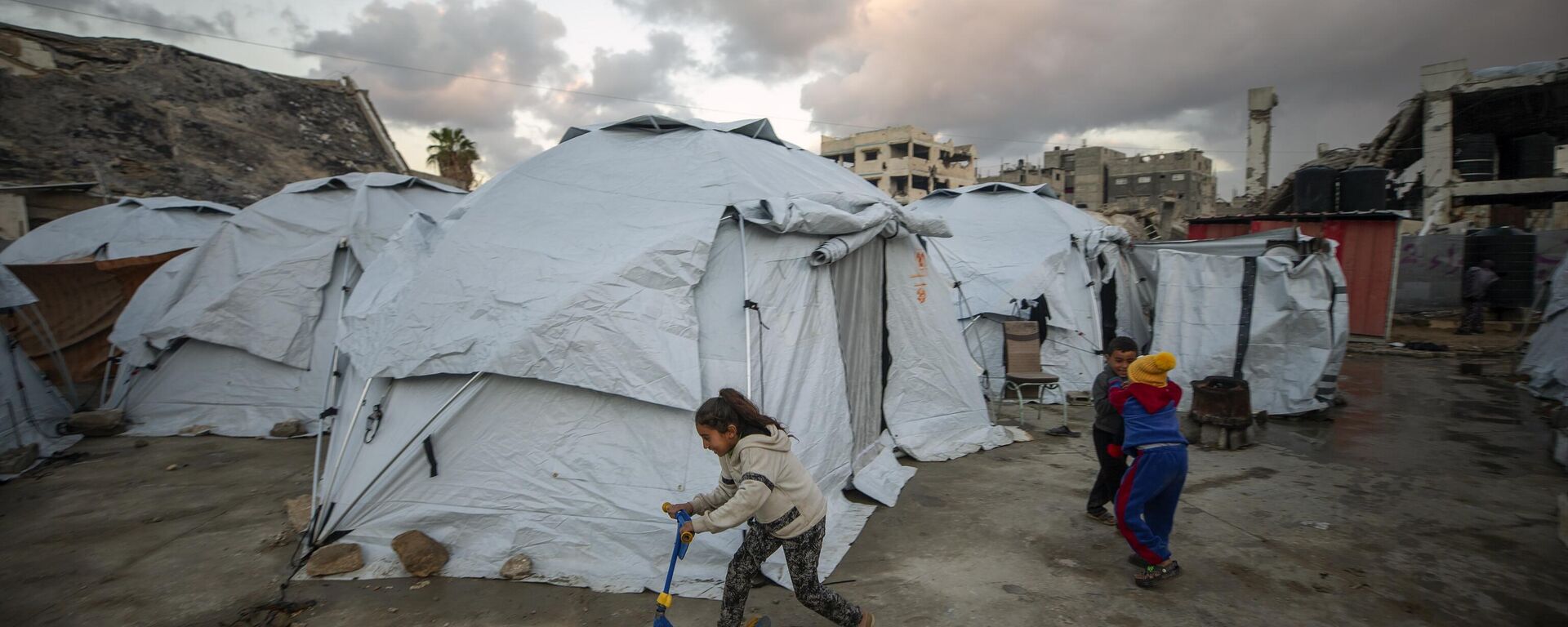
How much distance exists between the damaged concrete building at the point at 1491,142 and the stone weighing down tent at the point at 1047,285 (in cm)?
1168

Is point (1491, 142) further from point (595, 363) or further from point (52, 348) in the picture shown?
point (52, 348)

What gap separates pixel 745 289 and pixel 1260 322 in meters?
6.87

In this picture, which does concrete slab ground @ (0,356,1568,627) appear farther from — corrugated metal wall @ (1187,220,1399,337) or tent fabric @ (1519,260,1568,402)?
corrugated metal wall @ (1187,220,1399,337)

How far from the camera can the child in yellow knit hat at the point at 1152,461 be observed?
12.5ft

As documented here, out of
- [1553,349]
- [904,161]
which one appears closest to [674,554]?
[1553,349]

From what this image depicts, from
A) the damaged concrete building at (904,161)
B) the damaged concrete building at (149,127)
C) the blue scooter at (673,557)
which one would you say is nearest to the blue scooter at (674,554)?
the blue scooter at (673,557)

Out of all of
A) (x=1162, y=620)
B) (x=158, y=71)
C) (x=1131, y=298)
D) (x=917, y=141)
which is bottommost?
(x=1162, y=620)

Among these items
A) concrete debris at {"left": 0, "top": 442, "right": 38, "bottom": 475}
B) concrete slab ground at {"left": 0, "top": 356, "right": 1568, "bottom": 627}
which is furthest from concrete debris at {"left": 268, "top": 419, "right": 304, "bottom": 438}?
concrete debris at {"left": 0, "top": 442, "right": 38, "bottom": 475}

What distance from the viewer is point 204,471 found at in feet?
20.4

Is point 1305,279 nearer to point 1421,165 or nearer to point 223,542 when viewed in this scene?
point 223,542

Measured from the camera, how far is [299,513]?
4.88 m

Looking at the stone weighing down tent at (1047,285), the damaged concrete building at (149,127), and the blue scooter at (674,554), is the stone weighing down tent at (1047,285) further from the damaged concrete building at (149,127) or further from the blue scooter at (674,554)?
the damaged concrete building at (149,127)

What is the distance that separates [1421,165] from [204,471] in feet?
85.2

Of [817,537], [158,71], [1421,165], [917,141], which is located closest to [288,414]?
[817,537]
